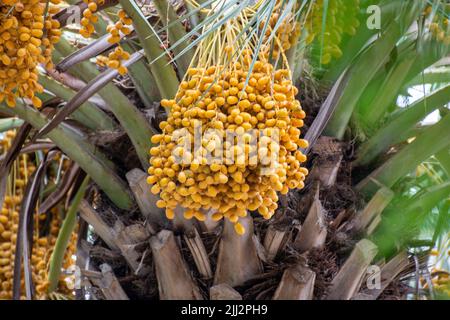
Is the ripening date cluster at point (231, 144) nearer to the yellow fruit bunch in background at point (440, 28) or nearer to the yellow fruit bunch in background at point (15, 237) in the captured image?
the yellow fruit bunch in background at point (440, 28)

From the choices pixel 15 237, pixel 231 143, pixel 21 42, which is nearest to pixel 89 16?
pixel 21 42

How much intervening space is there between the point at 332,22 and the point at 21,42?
656 mm

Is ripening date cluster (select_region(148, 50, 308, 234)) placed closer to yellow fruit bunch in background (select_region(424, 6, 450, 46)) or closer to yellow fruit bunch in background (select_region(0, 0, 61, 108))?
yellow fruit bunch in background (select_region(0, 0, 61, 108))

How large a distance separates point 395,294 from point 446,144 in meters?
0.42

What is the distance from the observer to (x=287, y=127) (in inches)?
56.0

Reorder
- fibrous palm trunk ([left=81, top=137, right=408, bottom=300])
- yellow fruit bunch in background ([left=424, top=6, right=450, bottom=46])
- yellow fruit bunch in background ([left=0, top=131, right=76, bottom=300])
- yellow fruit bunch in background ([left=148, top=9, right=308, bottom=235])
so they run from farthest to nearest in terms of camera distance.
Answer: yellow fruit bunch in background ([left=0, top=131, right=76, bottom=300]) < fibrous palm trunk ([left=81, top=137, right=408, bottom=300]) < yellow fruit bunch in background ([left=424, top=6, right=450, bottom=46]) < yellow fruit bunch in background ([left=148, top=9, right=308, bottom=235])

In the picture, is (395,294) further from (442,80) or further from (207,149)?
(207,149)

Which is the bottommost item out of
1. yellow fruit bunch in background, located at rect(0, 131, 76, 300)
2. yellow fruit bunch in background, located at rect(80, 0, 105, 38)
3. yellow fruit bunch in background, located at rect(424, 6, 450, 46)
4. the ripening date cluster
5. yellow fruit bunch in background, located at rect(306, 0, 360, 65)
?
yellow fruit bunch in background, located at rect(0, 131, 76, 300)

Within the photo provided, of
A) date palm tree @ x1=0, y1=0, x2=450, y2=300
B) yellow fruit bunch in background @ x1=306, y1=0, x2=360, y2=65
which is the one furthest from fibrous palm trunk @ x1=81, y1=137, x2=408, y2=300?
yellow fruit bunch in background @ x1=306, y1=0, x2=360, y2=65

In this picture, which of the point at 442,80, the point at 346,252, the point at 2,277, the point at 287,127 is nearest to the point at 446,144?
the point at 442,80

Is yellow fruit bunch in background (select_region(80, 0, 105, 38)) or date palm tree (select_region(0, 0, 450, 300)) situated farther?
date palm tree (select_region(0, 0, 450, 300))

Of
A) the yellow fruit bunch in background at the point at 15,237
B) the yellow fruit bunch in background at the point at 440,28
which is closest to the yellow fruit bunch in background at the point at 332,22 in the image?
the yellow fruit bunch in background at the point at 440,28

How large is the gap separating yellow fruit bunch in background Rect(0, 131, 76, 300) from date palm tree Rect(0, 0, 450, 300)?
2.58 ft

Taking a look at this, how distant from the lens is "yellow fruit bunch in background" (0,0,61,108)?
1.51 meters
